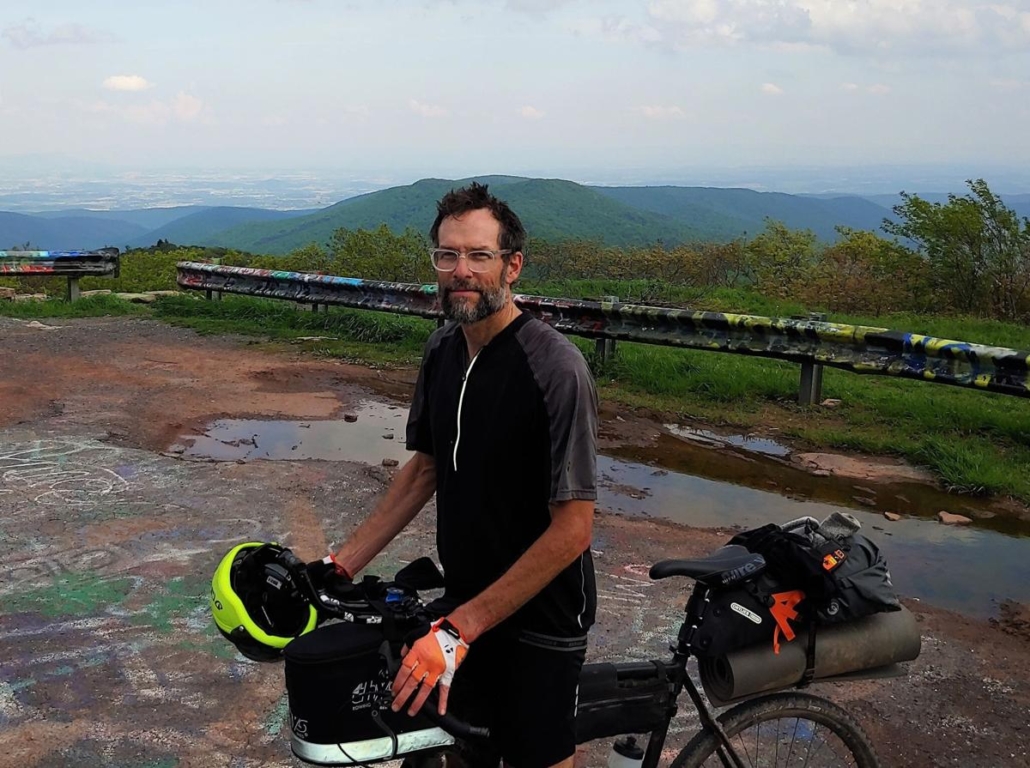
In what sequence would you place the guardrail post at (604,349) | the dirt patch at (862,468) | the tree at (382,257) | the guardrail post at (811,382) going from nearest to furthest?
1. the dirt patch at (862,468)
2. the guardrail post at (811,382)
3. the guardrail post at (604,349)
4. the tree at (382,257)

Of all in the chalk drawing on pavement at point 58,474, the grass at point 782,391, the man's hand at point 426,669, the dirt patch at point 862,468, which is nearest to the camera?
the man's hand at point 426,669

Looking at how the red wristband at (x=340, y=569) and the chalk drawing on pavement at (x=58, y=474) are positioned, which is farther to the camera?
the chalk drawing on pavement at (x=58, y=474)

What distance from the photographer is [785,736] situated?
2982 millimetres

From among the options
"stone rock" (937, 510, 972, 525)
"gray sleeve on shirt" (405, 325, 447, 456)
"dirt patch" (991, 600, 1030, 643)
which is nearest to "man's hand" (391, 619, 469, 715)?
"gray sleeve on shirt" (405, 325, 447, 456)

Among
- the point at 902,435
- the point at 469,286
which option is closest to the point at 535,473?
the point at 469,286

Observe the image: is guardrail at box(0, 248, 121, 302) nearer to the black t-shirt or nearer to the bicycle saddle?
the black t-shirt

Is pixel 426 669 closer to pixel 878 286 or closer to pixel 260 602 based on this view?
pixel 260 602

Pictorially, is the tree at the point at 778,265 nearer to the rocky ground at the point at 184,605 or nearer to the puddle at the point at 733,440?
the puddle at the point at 733,440

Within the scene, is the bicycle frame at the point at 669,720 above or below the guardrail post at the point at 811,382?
below

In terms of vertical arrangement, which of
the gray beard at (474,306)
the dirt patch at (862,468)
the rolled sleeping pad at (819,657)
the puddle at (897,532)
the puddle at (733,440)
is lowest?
the puddle at (897,532)

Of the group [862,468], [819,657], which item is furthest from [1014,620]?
[819,657]

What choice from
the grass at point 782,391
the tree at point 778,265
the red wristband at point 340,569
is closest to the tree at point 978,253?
the grass at point 782,391

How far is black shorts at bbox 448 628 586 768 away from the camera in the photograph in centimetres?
250

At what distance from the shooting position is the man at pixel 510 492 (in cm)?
239
